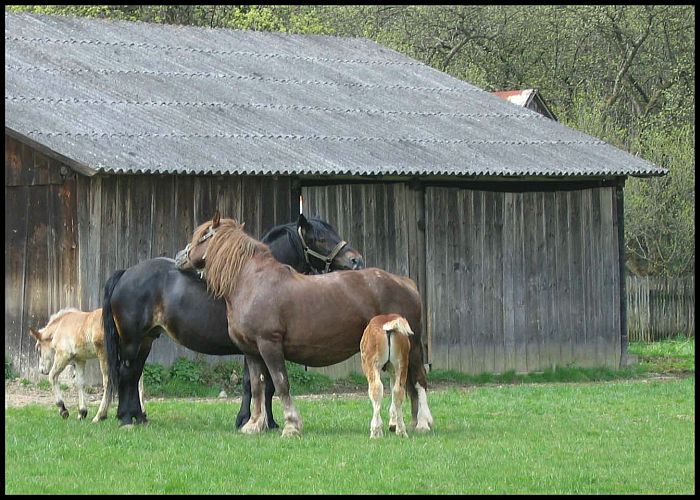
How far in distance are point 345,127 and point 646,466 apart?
9.75 meters

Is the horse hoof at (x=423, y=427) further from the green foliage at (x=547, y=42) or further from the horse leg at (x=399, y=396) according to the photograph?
the green foliage at (x=547, y=42)

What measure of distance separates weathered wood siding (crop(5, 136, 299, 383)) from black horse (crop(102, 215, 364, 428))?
10.9 feet

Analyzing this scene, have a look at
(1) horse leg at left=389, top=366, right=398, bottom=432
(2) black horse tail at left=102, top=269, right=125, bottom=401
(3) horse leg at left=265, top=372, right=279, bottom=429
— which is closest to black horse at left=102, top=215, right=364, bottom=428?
(2) black horse tail at left=102, top=269, right=125, bottom=401

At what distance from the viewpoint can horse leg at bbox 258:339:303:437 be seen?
12.7 meters

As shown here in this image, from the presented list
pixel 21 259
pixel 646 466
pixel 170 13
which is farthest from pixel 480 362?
pixel 170 13

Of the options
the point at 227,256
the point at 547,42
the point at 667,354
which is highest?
the point at 547,42

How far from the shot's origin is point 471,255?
1991cm

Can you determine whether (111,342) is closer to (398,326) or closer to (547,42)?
(398,326)

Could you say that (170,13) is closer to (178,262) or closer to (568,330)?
(568,330)

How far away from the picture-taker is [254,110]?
19.8m

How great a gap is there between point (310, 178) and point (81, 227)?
3162 mm

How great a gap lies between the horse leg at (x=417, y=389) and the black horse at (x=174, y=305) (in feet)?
3.89

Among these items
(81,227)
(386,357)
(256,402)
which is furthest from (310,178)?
(386,357)

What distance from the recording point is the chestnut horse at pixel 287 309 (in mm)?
12859
